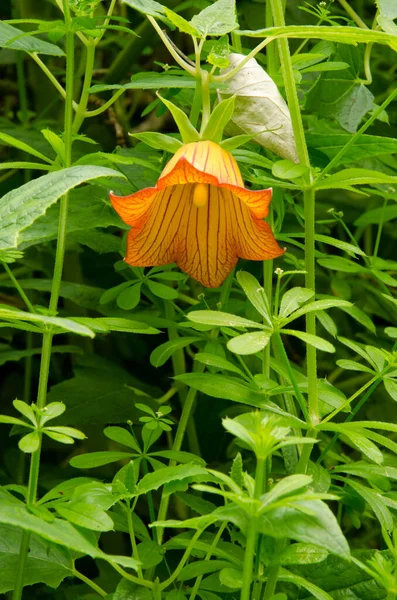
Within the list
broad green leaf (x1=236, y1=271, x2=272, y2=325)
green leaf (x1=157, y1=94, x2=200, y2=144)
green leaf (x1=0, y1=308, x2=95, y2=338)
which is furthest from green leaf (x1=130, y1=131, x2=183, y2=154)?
green leaf (x1=0, y1=308, x2=95, y2=338)

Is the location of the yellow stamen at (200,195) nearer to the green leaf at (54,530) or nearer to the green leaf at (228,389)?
the green leaf at (228,389)

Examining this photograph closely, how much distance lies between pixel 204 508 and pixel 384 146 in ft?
1.27

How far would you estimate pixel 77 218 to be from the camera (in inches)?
35.2

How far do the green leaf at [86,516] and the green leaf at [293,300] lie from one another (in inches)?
8.5

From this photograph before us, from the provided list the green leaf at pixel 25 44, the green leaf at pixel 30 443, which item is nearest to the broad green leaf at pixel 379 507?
the green leaf at pixel 30 443

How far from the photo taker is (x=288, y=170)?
0.69m

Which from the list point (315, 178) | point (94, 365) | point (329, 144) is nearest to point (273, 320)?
point (315, 178)

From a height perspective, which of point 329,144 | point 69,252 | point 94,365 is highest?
point 329,144

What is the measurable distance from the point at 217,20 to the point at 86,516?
0.41 metres

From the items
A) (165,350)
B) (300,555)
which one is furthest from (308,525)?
(165,350)

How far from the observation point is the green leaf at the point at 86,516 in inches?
22.3

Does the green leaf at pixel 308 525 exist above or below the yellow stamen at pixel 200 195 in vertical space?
below

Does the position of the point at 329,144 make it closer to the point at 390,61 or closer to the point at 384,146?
the point at 384,146

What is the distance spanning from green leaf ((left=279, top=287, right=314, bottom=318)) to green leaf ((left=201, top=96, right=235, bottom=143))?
15 cm
